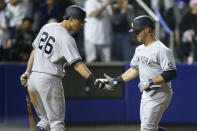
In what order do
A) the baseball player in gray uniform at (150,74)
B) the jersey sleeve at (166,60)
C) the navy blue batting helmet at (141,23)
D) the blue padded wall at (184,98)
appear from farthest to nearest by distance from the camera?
the blue padded wall at (184,98), the navy blue batting helmet at (141,23), the baseball player in gray uniform at (150,74), the jersey sleeve at (166,60)

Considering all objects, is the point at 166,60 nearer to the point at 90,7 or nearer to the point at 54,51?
the point at 54,51

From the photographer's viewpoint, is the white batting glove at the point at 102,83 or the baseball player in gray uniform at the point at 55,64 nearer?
the baseball player in gray uniform at the point at 55,64

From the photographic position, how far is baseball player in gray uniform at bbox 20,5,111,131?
7.98 metres

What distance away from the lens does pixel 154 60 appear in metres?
7.93

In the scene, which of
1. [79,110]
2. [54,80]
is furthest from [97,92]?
[54,80]

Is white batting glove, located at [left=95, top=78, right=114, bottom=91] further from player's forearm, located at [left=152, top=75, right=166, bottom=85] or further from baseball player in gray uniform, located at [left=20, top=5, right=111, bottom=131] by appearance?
player's forearm, located at [left=152, top=75, right=166, bottom=85]

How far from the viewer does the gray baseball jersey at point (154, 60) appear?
7.81 metres

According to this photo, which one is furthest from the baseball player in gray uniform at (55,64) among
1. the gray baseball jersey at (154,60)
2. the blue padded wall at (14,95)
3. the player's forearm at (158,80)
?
the blue padded wall at (14,95)

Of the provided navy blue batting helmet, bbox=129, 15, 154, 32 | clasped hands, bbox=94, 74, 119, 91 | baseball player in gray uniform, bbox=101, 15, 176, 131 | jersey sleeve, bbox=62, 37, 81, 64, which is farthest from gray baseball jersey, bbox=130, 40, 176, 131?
jersey sleeve, bbox=62, 37, 81, 64

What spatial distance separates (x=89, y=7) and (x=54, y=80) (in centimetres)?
432

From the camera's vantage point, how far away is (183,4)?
13.2m

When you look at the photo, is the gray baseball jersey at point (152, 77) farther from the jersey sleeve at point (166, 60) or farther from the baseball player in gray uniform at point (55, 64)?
the baseball player in gray uniform at point (55, 64)

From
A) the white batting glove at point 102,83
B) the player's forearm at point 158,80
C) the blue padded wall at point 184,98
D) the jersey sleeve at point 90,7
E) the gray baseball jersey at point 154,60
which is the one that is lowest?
the blue padded wall at point 184,98

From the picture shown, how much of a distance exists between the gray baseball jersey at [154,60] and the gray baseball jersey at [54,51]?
906 millimetres
